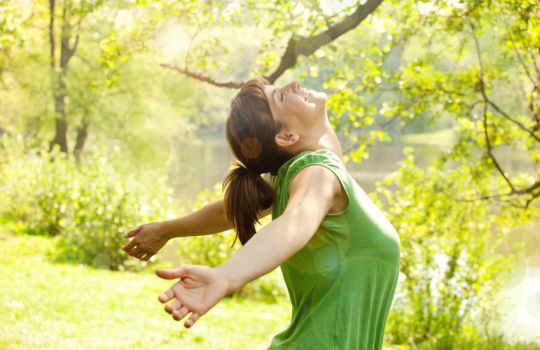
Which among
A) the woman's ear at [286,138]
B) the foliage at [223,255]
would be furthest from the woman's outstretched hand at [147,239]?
the foliage at [223,255]

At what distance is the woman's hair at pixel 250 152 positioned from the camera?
1878 mm

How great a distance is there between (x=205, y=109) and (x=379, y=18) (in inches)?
1300

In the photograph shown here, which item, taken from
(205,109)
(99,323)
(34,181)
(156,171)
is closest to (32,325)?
(99,323)

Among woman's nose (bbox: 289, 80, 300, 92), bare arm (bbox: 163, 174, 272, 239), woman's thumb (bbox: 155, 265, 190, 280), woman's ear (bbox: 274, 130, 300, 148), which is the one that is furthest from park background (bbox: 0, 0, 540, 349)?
woman's thumb (bbox: 155, 265, 190, 280)

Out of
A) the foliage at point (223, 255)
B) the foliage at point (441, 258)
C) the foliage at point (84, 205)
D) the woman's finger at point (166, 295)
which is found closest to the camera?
the woman's finger at point (166, 295)

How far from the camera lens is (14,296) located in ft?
18.2

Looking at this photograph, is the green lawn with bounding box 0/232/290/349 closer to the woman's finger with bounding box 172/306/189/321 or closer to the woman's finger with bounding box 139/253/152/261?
the woman's finger with bounding box 139/253/152/261

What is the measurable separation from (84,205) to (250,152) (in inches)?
296

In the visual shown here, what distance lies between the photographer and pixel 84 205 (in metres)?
9.02

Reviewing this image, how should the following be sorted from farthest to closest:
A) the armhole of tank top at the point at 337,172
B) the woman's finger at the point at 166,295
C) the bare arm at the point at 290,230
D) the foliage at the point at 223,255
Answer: the foliage at the point at 223,255 → the armhole of tank top at the point at 337,172 → the bare arm at the point at 290,230 → the woman's finger at the point at 166,295

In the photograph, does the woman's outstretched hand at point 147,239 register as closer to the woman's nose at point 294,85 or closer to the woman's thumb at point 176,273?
the woman's nose at point 294,85

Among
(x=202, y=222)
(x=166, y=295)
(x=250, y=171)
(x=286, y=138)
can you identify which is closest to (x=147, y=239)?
(x=202, y=222)

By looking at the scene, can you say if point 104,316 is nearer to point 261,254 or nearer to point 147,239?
point 147,239

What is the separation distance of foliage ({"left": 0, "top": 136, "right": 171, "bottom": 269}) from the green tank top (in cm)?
Result: 652
